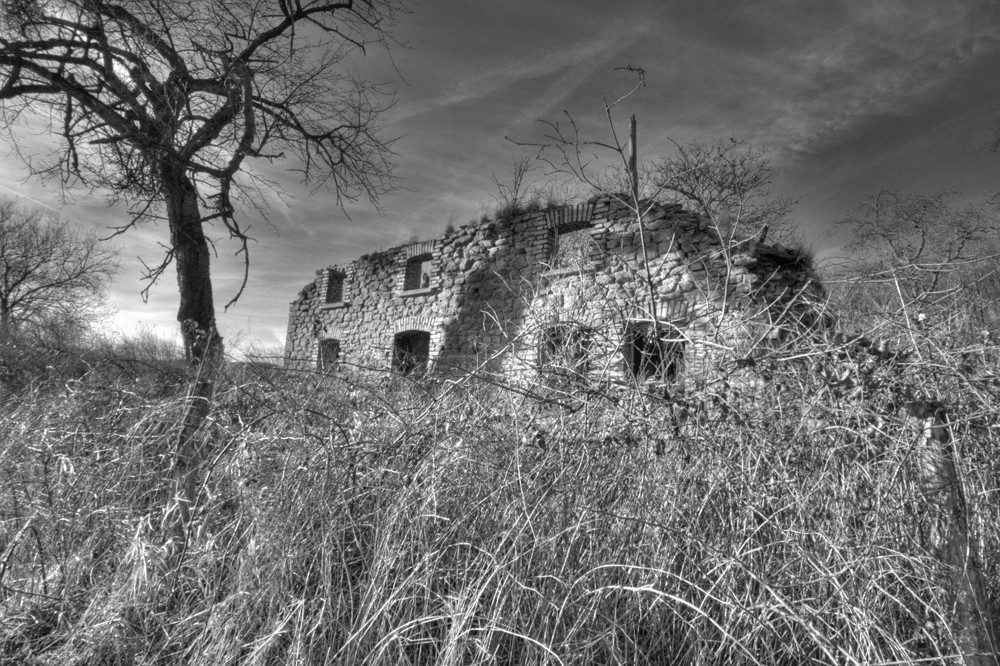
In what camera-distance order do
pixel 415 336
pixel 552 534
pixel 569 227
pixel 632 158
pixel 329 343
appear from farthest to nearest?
pixel 329 343, pixel 415 336, pixel 569 227, pixel 632 158, pixel 552 534

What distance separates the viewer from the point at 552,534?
2072mm

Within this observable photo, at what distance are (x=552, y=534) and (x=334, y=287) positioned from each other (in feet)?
41.4

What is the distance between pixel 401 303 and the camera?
12172 mm

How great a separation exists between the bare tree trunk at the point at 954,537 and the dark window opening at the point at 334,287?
41.7 feet

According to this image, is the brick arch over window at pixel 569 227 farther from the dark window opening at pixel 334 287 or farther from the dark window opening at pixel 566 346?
the dark window opening at pixel 566 346

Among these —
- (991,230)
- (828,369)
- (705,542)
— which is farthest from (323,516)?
(991,230)

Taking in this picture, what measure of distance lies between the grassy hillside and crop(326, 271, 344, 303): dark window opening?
10945 millimetres

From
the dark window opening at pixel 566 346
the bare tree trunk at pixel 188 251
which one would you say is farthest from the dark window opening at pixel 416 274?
the dark window opening at pixel 566 346

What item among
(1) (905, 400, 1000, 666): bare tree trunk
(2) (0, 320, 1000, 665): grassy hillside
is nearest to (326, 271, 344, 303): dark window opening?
(2) (0, 320, 1000, 665): grassy hillside

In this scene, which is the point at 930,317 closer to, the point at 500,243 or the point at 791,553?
the point at 791,553

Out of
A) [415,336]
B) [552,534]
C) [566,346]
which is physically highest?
[415,336]

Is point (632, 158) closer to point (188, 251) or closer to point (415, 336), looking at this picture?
point (188, 251)

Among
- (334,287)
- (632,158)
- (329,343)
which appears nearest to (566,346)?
(632,158)

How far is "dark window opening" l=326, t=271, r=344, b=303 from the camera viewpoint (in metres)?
13.8
